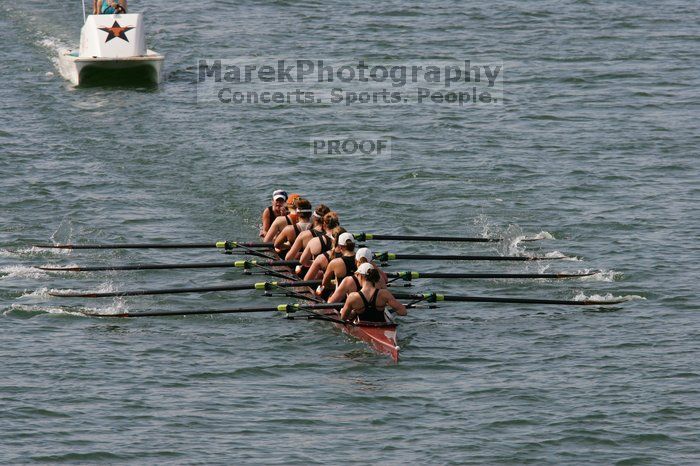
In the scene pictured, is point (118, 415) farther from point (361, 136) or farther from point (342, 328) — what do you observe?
point (361, 136)

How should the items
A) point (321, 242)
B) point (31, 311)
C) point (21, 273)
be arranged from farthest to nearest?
point (21, 273), point (321, 242), point (31, 311)

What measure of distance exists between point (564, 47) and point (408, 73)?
6.34m

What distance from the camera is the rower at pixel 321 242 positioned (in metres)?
22.4

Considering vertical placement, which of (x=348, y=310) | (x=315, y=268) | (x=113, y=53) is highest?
(x=113, y=53)

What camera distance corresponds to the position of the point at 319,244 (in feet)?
74.9

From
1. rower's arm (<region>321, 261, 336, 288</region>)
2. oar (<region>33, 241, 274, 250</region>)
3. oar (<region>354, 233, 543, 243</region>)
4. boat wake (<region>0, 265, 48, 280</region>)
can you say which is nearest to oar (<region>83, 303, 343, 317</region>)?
rower's arm (<region>321, 261, 336, 288</region>)

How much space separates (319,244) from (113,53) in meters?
17.5

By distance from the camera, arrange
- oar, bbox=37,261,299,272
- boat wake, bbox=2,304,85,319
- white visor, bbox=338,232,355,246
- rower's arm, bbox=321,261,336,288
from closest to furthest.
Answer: white visor, bbox=338,232,355,246 → rower's arm, bbox=321,261,336,288 → boat wake, bbox=2,304,85,319 → oar, bbox=37,261,299,272

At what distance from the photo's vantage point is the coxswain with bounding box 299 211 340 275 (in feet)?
73.8

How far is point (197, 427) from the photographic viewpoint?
17.5 meters

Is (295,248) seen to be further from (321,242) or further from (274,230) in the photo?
(274,230)

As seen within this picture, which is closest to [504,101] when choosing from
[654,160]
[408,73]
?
[408,73]

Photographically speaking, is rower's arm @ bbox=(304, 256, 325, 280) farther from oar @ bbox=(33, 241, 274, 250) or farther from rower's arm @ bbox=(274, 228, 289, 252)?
oar @ bbox=(33, 241, 274, 250)

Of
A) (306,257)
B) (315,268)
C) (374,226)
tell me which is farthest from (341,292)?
(374,226)
